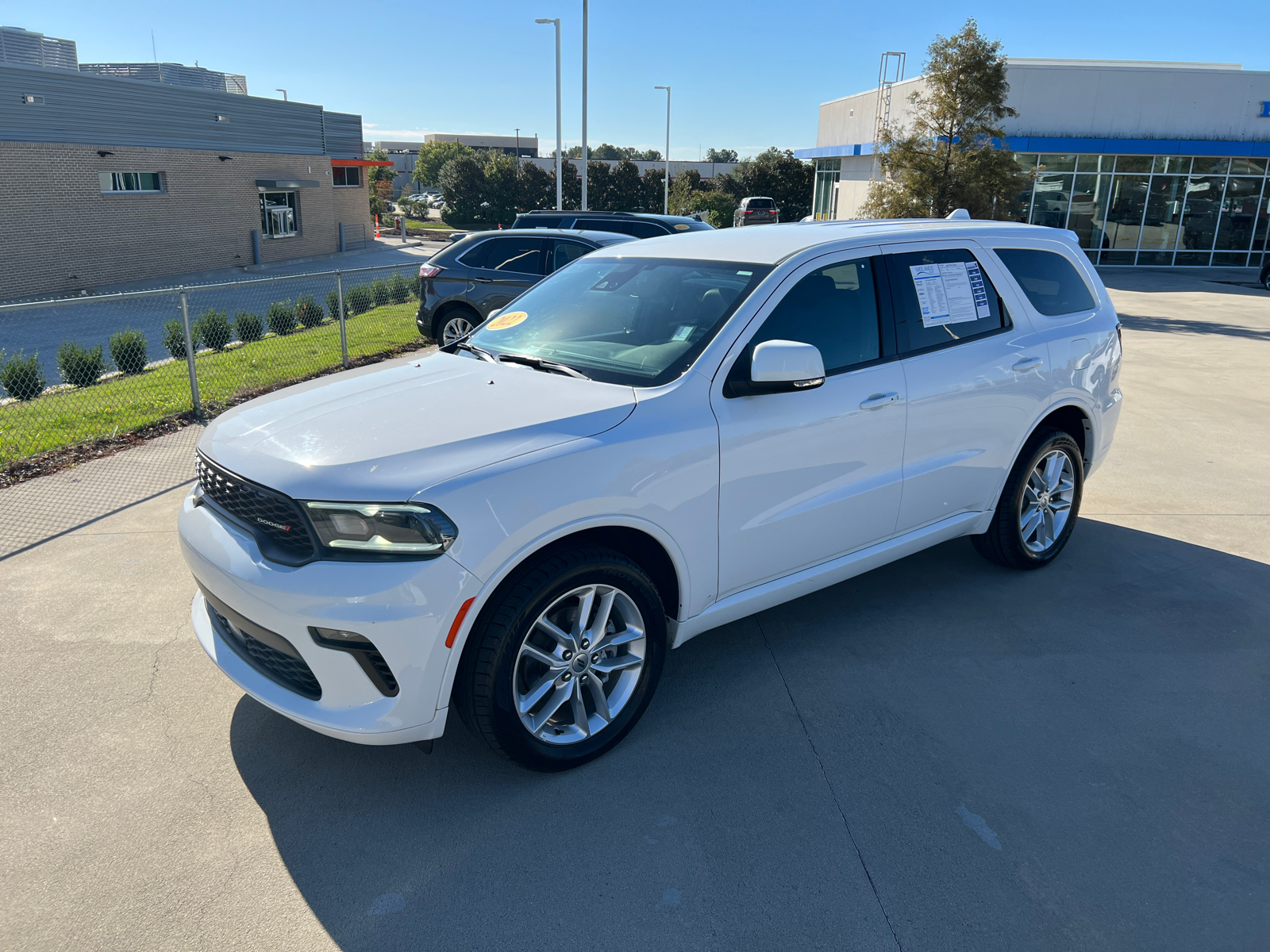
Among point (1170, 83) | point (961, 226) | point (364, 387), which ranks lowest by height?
point (364, 387)

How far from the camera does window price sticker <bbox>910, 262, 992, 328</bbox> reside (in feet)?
13.8

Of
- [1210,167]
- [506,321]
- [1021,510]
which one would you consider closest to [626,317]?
[506,321]

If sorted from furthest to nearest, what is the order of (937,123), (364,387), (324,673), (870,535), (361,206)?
1. (361,206)
2. (937,123)
3. (870,535)
4. (364,387)
5. (324,673)

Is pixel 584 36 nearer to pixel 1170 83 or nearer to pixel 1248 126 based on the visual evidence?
pixel 1170 83

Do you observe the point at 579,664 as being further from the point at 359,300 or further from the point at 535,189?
the point at 535,189

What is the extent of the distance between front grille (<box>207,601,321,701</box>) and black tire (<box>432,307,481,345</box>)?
805 centimetres

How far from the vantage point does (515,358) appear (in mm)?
3891

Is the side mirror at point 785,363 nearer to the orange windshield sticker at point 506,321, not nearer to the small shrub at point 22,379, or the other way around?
the orange windshield sticker at point 506,321

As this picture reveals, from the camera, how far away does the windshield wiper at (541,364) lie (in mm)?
3613

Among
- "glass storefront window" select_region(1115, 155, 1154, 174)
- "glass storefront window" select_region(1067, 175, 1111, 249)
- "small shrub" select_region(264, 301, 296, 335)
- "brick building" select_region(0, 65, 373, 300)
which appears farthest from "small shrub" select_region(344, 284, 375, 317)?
"glass storefront window" select_region(1115, 155, 1154, 174)

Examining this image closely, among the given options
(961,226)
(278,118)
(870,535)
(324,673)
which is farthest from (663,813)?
(278,118)

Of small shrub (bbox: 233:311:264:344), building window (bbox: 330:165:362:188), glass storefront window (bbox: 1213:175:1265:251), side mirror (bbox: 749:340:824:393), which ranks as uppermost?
building window (bbox: 330:165:362:188)

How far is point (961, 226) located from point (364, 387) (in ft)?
10.1

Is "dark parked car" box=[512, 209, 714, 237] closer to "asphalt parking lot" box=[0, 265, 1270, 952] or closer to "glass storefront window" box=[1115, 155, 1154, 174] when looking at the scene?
"asphalt parking lot" box=[0, 265, 1270, 952]
